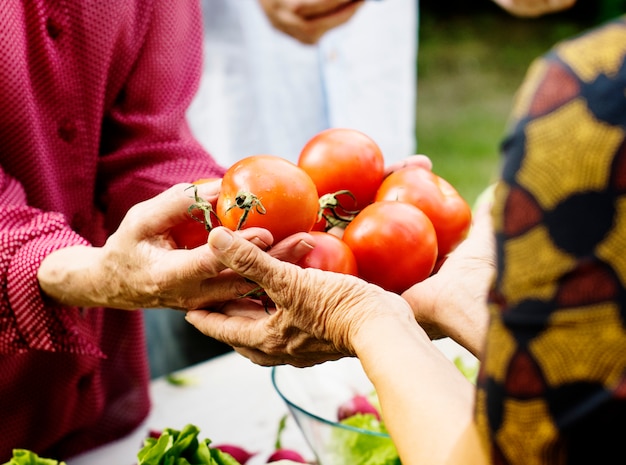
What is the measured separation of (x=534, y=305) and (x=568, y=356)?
5 centimetres

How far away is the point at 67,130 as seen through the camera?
149cm

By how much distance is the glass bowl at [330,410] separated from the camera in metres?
1.32

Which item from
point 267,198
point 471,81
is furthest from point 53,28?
point 471,81

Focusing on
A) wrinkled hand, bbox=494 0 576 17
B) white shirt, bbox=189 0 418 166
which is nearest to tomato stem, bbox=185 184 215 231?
wrinkled hand, bbox=494 0 576 17

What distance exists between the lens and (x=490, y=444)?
723 millimetres

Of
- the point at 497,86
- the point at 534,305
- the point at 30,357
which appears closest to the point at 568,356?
the point at 534,305

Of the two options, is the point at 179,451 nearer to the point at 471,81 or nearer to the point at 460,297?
the point at 460,297

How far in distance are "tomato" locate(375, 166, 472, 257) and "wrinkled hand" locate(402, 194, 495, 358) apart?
0.20ft

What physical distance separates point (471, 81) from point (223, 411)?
671cm

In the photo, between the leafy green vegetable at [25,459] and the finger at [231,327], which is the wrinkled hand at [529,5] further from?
the leafy green vegetable at [25,459]

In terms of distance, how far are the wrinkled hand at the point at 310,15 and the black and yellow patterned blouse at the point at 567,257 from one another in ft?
5.74

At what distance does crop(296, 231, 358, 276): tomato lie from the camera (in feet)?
3.89

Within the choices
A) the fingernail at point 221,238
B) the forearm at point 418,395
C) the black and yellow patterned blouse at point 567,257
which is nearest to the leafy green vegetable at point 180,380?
the fingernail at point 221,238

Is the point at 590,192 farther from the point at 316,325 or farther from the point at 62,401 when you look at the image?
the point at 62,401
